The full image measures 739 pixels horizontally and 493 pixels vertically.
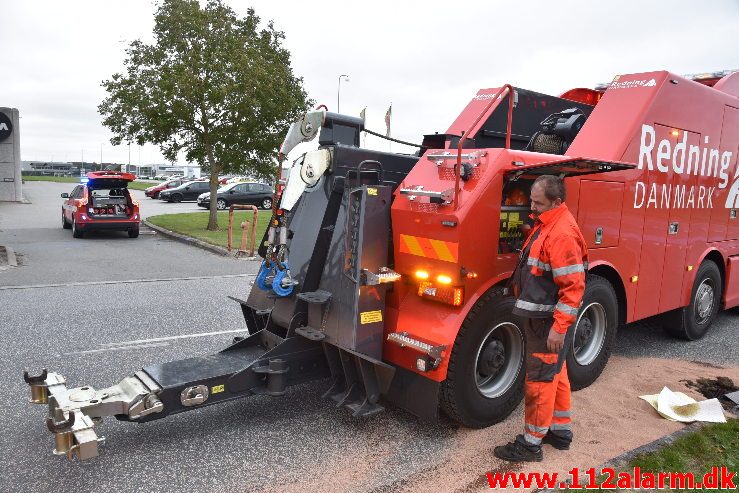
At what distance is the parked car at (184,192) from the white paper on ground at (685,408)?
3101 centimetres

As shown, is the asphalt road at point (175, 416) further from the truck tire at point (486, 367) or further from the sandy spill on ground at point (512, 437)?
the truck tire at point (486, 367)

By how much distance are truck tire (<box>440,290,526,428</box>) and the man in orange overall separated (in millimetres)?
311

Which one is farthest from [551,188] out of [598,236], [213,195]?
[213,195]

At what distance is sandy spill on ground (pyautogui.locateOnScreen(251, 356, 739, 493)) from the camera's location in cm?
314

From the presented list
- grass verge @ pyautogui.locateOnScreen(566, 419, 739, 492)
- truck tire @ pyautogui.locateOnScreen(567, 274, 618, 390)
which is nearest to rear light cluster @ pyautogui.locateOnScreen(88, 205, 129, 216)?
truck tire @ pyautogui.locateOnScreen(567, 274, 618, 390)

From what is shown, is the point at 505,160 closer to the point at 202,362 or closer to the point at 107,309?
the point at 202,362

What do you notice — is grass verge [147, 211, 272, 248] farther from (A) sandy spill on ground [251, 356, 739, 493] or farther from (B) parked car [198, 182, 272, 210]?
(A) sandy spill on ground [251, 356, 739, 493]

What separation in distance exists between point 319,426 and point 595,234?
256 cm

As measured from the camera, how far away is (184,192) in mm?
32219

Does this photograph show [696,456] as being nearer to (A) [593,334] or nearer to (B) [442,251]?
(A) [593,334]

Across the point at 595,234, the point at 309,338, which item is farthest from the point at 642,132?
the point at 309,338

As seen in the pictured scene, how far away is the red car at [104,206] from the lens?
1450cm

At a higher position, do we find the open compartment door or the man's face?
the open compartment door

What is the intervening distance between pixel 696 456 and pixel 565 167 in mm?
1990
